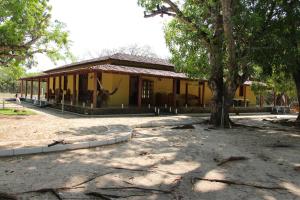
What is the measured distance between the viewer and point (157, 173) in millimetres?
5609

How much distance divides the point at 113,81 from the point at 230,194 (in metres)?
16.3

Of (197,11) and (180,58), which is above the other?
(197,11)

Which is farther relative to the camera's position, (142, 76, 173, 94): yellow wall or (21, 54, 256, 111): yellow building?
(142, 76, 173, 94): yellow wall

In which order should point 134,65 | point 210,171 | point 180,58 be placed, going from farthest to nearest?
point 134,65 < point 180,58 < point 210,171

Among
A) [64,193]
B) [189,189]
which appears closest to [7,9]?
[64,193]

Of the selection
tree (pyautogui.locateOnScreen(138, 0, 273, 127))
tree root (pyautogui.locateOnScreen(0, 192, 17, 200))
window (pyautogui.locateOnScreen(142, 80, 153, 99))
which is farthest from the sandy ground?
window (pyautogui.locateOnScreen(142, 80, 153, 99))

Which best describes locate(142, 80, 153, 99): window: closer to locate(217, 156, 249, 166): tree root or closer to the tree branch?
the tree branch

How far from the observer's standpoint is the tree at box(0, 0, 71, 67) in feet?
36.1

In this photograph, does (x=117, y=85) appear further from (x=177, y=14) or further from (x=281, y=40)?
(x=281, y=40)

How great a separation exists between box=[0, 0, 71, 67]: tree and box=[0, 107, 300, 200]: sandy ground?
6.37 m

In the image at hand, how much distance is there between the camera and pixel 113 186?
4.74 m

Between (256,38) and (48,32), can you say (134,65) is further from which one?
(256,38)

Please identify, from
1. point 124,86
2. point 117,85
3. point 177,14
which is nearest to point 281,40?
point 177,14

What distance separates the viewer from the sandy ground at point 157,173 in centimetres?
454
